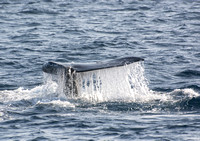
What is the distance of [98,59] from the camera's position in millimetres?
16500

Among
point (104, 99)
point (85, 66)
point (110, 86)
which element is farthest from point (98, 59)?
point (85, 66)

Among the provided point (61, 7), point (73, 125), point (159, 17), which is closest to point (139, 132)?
point (73, 125)

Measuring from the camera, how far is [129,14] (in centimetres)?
2558

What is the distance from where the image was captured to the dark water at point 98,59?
9.05m

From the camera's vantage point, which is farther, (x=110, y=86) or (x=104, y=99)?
(x=104, y=99)

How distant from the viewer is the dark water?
9.05 meters

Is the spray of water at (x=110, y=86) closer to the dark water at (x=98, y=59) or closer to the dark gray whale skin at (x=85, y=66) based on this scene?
the dark gray whale skin at (x=85, y=66)

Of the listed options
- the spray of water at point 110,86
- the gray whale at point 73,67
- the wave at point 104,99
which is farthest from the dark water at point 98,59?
the gray whale at point 73,67

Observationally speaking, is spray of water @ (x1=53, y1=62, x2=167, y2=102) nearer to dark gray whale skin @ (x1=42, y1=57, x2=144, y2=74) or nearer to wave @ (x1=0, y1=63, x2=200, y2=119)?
wave @ (x1=0, y1=63, x2=200, y2=119)

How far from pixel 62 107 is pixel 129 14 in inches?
622

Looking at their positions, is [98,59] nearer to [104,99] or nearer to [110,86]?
[104,99]

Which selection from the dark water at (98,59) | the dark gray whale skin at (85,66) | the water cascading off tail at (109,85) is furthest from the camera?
the water cascading off tail at (109,85)

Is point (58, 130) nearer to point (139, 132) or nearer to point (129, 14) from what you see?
point (139, 132)

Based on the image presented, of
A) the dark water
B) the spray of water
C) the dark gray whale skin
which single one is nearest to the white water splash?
the spray of water
